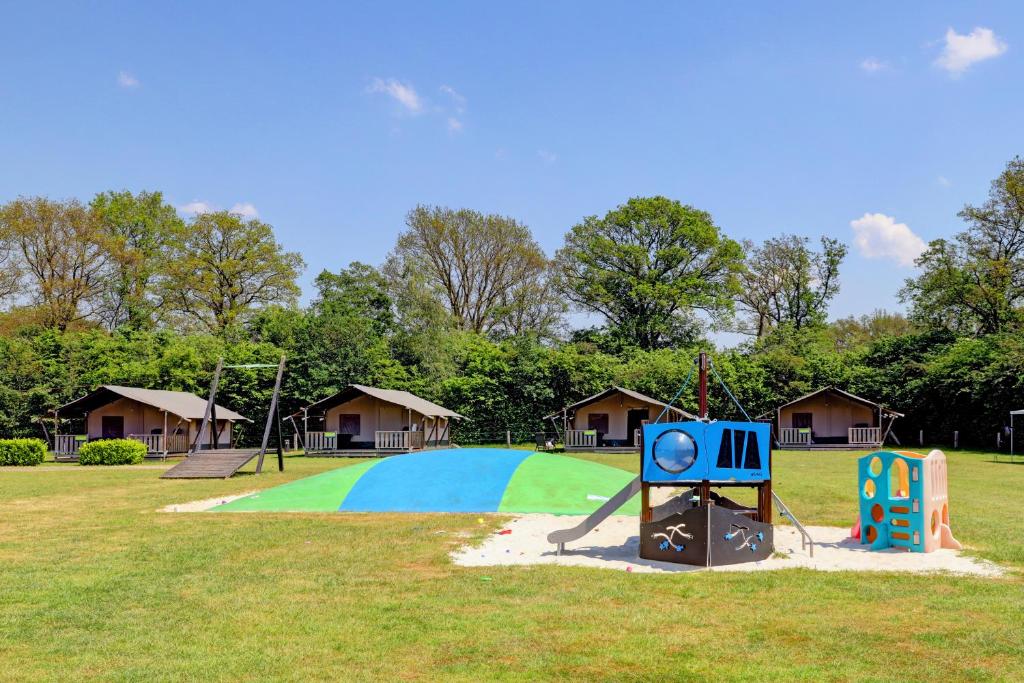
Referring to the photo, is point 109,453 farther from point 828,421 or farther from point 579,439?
point 828,421

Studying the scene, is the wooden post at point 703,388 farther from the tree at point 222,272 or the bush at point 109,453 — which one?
the tree at point 222,272

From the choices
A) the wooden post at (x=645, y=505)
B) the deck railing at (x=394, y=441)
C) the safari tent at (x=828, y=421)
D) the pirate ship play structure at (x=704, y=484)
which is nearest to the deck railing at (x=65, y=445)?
the deck railing at (x=394, y=441)

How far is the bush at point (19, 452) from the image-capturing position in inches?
1396

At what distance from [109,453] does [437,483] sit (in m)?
23.1

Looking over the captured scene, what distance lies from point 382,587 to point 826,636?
4.64 metres

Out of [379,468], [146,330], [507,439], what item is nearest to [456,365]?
[507,439]

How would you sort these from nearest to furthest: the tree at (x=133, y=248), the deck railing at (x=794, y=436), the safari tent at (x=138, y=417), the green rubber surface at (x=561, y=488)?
the green rubber surface at (x=561, y=488) < the safari tent at (x=138, y=417) < the deck railing at (x=794, y=436) < the tree at (x=133, y=248)

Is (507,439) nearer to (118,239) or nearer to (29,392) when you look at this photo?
(29,392)

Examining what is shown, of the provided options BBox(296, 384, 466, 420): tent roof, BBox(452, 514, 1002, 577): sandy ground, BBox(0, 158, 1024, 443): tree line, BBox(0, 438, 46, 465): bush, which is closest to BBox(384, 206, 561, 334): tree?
BBox(0, 158, 1024, 443): tree line

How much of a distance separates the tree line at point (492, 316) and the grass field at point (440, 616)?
123 feet

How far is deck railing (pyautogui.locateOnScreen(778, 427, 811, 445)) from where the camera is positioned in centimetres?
4725

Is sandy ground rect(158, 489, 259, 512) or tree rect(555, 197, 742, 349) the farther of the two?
tree rect(555, 197, 742, 349)

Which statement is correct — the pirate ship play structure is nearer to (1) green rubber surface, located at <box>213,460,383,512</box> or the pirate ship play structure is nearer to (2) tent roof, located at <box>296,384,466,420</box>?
(1) green rubber surface, located at <box>213,460,383,512</box>

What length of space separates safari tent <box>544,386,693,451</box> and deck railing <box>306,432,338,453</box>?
11.2m
